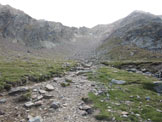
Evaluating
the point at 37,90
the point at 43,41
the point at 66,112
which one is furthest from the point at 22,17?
the point at 66,112

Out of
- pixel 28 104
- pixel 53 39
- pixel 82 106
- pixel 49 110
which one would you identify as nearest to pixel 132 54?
pixel 82 106

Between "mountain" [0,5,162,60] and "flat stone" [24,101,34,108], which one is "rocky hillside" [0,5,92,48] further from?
"flat stone" [24,101,34,108]

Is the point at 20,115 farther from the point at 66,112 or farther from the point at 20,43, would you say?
the point at 20,43

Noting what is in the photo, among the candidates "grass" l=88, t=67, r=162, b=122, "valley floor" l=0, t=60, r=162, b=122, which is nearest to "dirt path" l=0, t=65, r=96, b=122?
"valley floor" l=0, t=60, r=162, b=122

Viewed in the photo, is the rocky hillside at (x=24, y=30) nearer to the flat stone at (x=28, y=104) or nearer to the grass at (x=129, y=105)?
the flat stone at (x=28, y=104)

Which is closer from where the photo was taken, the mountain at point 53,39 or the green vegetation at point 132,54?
the green vegetation at point 132,54

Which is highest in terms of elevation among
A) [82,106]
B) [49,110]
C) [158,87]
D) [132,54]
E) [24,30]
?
[24,30]

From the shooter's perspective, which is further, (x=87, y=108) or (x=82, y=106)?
(x=82, y=106)

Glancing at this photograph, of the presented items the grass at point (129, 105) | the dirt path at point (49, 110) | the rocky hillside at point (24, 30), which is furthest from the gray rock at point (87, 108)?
the rocky hillside at point (24, 30)

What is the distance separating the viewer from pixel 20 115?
38.5ft

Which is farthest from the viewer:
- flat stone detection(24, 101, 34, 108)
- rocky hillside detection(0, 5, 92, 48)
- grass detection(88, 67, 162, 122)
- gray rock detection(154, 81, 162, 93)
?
rocky hillside detection(0, 5, 92, 48)

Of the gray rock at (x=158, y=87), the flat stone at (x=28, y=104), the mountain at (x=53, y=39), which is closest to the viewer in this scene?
the flat stone at (x=28, y=104)

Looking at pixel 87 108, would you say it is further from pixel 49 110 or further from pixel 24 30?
pixel 24 30

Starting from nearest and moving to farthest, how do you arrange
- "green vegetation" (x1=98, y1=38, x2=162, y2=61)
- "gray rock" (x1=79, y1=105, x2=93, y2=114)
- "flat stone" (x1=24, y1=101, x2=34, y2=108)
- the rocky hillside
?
"gray rock" (x1=79, y1=105, x2=93, y2=114)
"flat stone" (x1=24, y1=101, x2=34, y2=108)
"green vegetation" (x1=98, y1=38, x2=162, y2=61)
the rocky hillside
